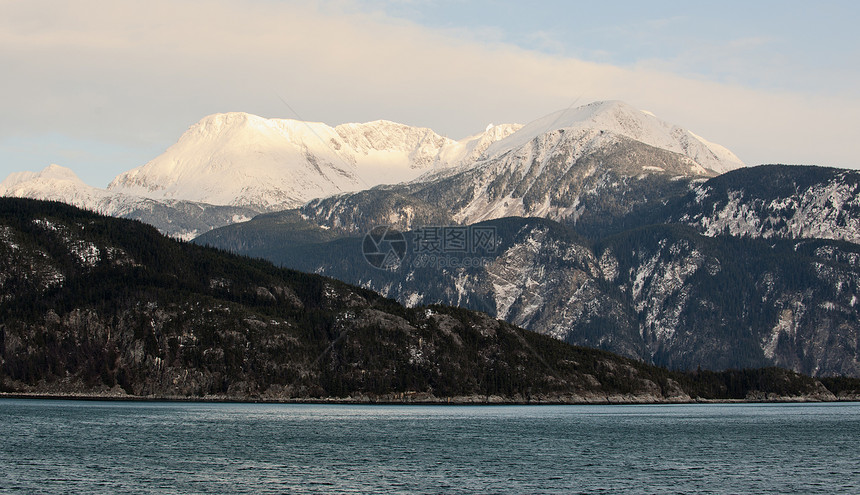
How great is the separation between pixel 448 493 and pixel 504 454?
166ft

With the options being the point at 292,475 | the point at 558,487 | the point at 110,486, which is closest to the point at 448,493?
the point at 558,487

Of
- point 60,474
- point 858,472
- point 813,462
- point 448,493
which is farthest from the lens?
point 813,462

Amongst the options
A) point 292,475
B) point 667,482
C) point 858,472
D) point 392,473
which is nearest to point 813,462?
point 858,472

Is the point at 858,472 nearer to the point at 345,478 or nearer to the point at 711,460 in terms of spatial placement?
the point at 711,460

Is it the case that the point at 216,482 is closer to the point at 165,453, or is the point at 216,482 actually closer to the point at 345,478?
the point at 345,478

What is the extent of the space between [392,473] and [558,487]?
89.1 feet

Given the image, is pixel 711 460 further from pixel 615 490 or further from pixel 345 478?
pixel 345 478

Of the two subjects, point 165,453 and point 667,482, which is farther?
point 165,453

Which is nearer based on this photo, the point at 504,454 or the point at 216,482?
the point at 216,482

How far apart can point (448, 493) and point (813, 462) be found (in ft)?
243

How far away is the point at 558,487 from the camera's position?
147 m

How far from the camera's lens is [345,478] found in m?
154

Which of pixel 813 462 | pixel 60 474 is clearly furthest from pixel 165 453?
pixel 813 462

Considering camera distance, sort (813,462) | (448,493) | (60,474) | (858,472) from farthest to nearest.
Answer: (813,462) < (858,472) < (60,474) < (448,493)
